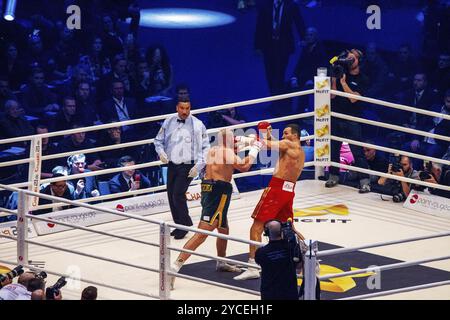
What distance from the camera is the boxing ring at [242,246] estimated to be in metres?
9.30

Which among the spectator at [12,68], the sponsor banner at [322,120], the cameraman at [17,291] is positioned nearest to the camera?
the cameraman at [17,291]

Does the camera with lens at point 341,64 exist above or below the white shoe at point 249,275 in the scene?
above

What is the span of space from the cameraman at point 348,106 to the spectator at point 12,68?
371 centimetres

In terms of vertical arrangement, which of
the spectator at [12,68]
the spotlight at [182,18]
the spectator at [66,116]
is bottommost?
the spectator at [66,116]

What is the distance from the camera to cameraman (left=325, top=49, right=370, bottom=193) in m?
12.8

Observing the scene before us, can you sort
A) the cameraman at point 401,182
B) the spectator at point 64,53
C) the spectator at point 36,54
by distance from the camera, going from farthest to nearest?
the spectator at point 64,53 < the spectator at point 36,54 < the cameraman at point 401,182

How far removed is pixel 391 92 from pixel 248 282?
5.12 meters

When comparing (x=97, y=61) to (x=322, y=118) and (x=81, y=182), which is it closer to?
(x=81, y=182)

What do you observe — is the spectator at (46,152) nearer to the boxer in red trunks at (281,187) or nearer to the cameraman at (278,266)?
the boxer in red trunks at (281,187)

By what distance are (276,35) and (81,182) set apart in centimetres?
351

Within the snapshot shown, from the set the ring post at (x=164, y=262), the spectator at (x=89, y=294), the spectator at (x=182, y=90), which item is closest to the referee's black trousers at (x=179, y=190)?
the ring post at (x=164, y=262)

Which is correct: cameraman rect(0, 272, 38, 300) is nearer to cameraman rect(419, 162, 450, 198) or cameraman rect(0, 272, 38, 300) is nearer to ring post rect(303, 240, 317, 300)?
ring post rect(303, 240, 317, 300)

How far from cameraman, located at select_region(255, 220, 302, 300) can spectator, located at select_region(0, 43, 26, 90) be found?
19.8 feet

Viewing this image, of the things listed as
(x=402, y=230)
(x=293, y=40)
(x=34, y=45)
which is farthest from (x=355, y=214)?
(x=34, y=45)
